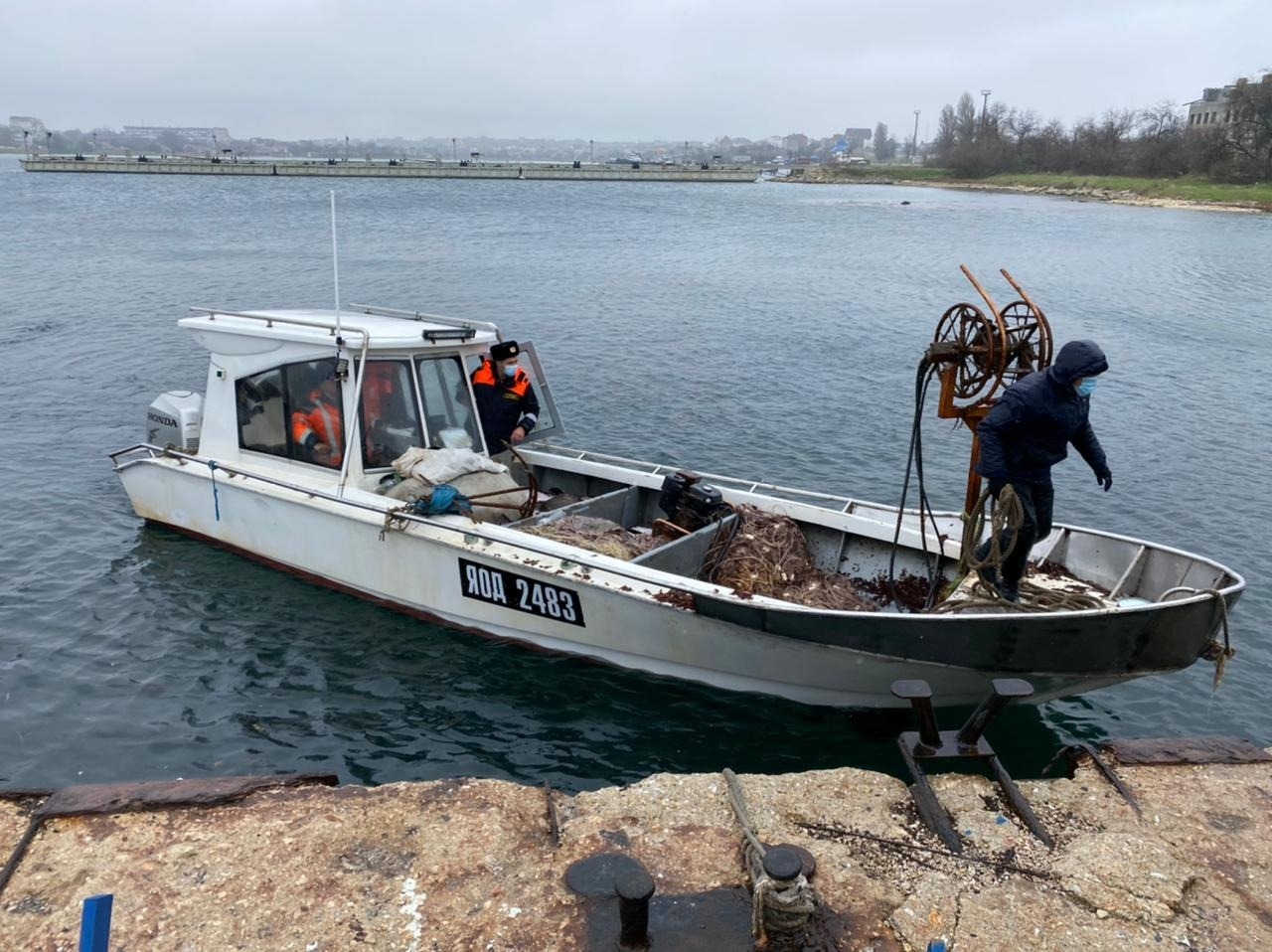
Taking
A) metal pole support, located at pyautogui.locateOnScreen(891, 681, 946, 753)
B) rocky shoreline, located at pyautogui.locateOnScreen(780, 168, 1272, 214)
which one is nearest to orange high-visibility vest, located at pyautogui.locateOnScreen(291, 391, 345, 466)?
metal pole support, located at pyautogui.locateOnScreen(891, 681, 946, 753)

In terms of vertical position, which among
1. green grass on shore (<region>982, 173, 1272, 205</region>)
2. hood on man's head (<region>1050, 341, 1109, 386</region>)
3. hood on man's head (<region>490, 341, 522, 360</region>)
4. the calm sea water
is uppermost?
green grass on shore (<region>982, 173, 1272, 205</region>)

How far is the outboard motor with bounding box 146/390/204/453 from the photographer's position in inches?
396

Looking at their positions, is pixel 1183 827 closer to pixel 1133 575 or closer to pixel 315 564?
pixel 1133 575

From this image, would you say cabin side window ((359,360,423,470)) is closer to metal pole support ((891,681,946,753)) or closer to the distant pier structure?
metal pole support ((891,681,946,753))

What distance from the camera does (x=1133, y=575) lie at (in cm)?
734

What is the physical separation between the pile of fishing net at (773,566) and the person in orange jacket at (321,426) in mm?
3643

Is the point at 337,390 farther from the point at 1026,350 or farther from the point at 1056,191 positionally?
the point at 1056,191

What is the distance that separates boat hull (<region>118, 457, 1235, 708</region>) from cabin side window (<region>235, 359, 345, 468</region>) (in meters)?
0.41

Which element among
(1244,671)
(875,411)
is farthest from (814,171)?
(1244,671)

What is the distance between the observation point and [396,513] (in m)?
8.17

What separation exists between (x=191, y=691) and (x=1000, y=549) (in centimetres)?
655

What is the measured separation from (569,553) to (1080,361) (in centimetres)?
396

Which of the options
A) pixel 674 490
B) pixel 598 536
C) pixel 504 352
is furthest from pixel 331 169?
pixel 598 536

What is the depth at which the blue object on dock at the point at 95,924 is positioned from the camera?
2.98m
